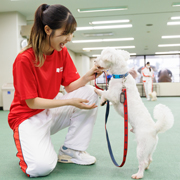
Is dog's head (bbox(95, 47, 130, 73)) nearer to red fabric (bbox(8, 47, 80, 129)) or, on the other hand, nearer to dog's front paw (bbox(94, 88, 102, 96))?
dog's front paw (bbox(94, 88, 102, 96))

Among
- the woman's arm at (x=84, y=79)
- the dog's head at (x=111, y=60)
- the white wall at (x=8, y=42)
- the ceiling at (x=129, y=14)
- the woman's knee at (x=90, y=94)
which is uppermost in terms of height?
the ceiling at (x=129, y=14)

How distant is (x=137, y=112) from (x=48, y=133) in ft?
2.23

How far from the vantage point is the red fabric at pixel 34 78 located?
139 centimetres

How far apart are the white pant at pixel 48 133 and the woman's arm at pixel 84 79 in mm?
51

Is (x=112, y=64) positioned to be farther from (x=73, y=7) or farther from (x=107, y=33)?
(x=107, y=33)

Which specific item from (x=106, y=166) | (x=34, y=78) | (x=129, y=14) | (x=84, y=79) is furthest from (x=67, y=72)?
(x=129, y=14)

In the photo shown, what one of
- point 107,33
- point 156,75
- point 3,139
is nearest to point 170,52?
point 156,75

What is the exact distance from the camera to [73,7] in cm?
559

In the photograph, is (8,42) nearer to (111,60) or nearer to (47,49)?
(47,49)

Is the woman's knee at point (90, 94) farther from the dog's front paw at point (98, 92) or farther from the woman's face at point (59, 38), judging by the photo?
the woman's face at point (59, 38)

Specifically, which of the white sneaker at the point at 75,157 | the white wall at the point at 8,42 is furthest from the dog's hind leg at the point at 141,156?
the white wall at the point at 8,42

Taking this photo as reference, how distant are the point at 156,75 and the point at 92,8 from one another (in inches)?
352

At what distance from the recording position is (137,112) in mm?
1387

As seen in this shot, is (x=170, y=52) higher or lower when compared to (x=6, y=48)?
higher
